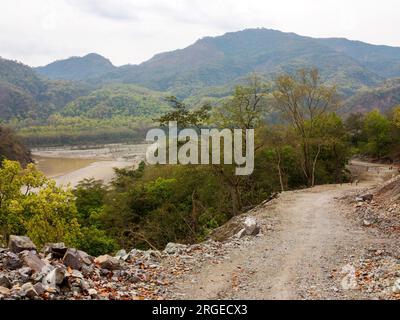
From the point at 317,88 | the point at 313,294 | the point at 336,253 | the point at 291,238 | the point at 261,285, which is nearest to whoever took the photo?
the point at 313,294

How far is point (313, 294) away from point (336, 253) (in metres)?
3.64

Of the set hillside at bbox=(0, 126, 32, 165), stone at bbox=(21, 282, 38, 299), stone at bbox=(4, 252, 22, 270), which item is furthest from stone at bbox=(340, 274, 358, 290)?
hillside at bbox=(0, 126, 32, 165)

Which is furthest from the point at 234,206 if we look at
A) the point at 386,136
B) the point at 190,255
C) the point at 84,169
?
the point at 84,169

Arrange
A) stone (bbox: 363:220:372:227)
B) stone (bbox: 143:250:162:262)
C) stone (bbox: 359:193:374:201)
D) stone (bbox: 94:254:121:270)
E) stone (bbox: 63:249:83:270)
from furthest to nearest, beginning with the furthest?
stone (bbox: 359:193:374:201) → stone (bbox: 363:220:372:227) → stone (bbox: 143:250:162:262) → stone (bbox: 94:254:121:270) → stone (bbox: 63:249:83:270)

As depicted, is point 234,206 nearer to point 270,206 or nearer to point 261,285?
point 270,206

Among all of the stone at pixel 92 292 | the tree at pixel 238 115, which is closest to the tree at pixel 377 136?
the tree at pixel 238 115

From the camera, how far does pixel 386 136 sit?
65375mm

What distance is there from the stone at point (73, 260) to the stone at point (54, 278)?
1290 mm

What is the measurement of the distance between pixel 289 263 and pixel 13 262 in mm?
7103

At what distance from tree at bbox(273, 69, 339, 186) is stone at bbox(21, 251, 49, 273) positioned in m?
28.3

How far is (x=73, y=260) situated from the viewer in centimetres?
1022

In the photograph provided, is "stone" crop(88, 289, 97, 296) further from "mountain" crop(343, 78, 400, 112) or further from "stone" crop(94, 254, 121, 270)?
"mountain" crop(343, 78, 400, 112)

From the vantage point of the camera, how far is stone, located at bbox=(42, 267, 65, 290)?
337 inches

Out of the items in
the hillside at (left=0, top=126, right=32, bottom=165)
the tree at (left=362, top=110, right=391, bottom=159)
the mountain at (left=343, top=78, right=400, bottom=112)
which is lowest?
the hillside at (left=0, top=126, right=32, bottom=165)
